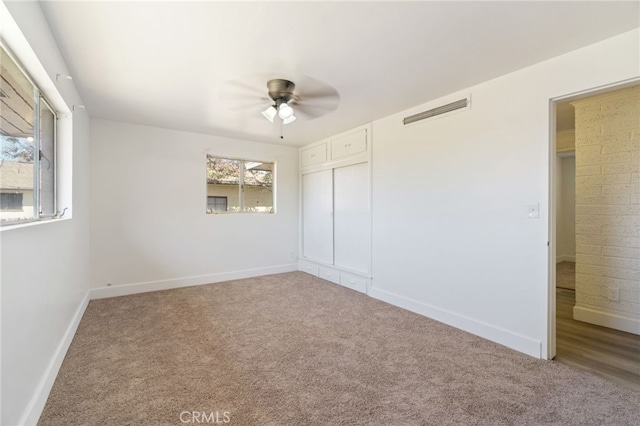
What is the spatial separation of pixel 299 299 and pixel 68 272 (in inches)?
94.8

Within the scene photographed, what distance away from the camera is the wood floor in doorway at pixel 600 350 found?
2104 mm

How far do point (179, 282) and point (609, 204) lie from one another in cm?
546

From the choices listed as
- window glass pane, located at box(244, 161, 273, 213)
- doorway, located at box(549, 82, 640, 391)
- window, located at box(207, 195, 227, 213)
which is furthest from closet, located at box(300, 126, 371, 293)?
doorway, located at box(549, 82, 640, 391)

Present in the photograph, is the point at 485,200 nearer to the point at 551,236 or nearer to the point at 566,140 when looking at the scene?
the point at 551,236

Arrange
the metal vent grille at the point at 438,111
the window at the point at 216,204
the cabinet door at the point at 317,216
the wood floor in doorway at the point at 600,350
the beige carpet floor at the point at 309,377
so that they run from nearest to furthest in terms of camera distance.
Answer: the beige carpet floor at the point at 309,377
the wood floor in doorway at the point at 600,350
the metal vent grille at the point at 438,111
the window at the point at 216,204
the cabinet door at the point at 317,216

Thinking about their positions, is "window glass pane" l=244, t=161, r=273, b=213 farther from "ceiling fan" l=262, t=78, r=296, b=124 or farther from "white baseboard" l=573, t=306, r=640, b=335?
"white baseboard" l=573, t=306, r=640, b=335

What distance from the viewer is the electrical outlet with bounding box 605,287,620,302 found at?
291 centimetres

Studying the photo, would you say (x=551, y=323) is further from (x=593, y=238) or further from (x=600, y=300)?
(x=593, y=238)

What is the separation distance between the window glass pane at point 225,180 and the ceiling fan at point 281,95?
5.49ft

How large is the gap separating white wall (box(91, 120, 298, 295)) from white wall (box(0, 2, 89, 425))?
1.25 meters

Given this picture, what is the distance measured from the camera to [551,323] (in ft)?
7.62

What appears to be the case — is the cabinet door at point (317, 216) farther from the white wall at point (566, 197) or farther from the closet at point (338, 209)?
the white wall at point (566, 197)

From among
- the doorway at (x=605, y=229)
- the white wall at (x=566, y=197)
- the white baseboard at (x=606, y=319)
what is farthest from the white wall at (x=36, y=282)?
the white wall at (x=566, y=197)

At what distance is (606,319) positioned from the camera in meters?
2.94
